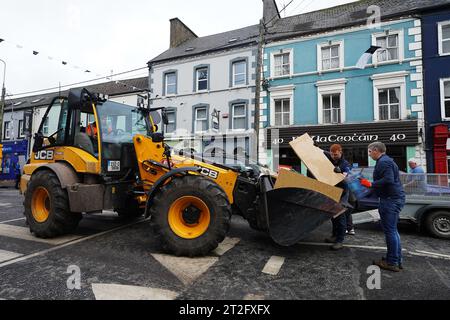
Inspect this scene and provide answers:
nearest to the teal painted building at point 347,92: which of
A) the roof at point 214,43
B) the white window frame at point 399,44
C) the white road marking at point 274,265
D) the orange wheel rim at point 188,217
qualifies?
the white window frame at point 399,44

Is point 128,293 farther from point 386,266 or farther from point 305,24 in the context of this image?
point 305,24

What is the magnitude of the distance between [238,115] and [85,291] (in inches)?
580

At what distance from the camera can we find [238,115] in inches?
664

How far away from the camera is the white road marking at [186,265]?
3340mm

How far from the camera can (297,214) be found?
12.7ft

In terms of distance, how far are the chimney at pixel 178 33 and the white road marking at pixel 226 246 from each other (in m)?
19.7

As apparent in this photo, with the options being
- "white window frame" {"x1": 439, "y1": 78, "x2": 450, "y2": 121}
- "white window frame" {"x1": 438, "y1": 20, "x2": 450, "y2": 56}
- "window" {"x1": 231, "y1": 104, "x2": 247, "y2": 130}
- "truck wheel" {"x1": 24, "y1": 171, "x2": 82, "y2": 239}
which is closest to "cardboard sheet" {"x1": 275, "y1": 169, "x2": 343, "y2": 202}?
"truck wheel" {"x1": 24, "y1": 171, "x2": 82, "y2": 239}

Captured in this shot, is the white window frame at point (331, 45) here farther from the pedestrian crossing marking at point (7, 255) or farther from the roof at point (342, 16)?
the pedestrian crossing marking at point (7, 255)

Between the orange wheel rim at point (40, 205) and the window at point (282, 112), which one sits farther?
the window at point (282, 112)

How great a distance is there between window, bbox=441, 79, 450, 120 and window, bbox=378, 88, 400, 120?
5.81 ft

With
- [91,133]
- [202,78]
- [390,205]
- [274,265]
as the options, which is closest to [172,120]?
[202,78]

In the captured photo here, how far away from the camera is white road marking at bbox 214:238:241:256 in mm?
4229
